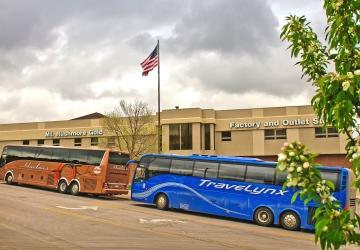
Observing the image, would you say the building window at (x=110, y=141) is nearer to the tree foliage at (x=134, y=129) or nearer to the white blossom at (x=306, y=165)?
the tree foliage at (x=134, y=129)

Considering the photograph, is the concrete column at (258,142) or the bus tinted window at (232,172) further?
the concrete column at (258,142)

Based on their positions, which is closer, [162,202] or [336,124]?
[336,124]

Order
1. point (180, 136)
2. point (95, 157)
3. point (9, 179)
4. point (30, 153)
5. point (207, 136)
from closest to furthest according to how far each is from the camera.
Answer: point (95, 157) → point (30, 153) → point (9, 179) → point (180, 136) → point (207, 136)

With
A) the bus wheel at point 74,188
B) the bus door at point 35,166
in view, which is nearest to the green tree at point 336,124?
the bus wheel at point 74,188

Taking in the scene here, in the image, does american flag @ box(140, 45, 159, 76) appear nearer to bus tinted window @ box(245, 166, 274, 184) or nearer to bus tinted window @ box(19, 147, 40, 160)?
bus tinted window @ box(19, 147, 40, 160)

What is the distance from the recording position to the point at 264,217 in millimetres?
20953

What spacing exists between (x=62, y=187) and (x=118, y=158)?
4451 mm

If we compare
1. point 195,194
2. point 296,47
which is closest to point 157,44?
point 195,194

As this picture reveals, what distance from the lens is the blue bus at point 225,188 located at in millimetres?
20125

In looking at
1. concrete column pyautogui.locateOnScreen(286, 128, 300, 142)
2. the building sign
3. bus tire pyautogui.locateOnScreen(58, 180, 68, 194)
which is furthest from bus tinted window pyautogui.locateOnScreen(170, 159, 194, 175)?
the building sign

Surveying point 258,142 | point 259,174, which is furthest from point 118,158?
point 258,142

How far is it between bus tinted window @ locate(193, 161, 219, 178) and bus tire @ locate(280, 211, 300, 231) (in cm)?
392

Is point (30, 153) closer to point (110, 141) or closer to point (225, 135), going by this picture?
point (110, 141)

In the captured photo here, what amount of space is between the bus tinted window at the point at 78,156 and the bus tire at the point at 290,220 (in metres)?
14.3
